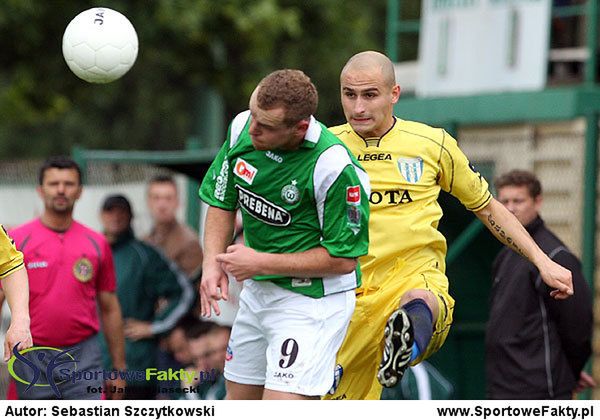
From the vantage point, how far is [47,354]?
904 centimetres

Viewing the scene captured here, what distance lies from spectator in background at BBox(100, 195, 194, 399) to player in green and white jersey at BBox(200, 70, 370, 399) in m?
4.44

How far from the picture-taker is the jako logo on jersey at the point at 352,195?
6.71 m

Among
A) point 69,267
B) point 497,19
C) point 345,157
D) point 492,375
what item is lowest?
point 492,375

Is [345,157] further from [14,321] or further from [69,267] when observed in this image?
[69,267]

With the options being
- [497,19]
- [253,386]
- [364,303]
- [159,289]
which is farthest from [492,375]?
[497,19]

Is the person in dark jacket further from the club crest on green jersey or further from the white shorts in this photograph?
the club crest on green jersey

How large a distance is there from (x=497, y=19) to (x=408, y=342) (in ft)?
25.4

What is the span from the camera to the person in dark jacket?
881 centimetres

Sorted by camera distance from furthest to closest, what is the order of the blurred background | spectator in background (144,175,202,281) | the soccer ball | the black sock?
1. spectator in background (144,175,202,281)
2. the blurred background
3. the soccer ball
4. the black sock

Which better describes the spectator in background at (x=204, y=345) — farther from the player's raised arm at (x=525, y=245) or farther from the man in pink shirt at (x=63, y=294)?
the player's raised arm at (x=525, y=245)
